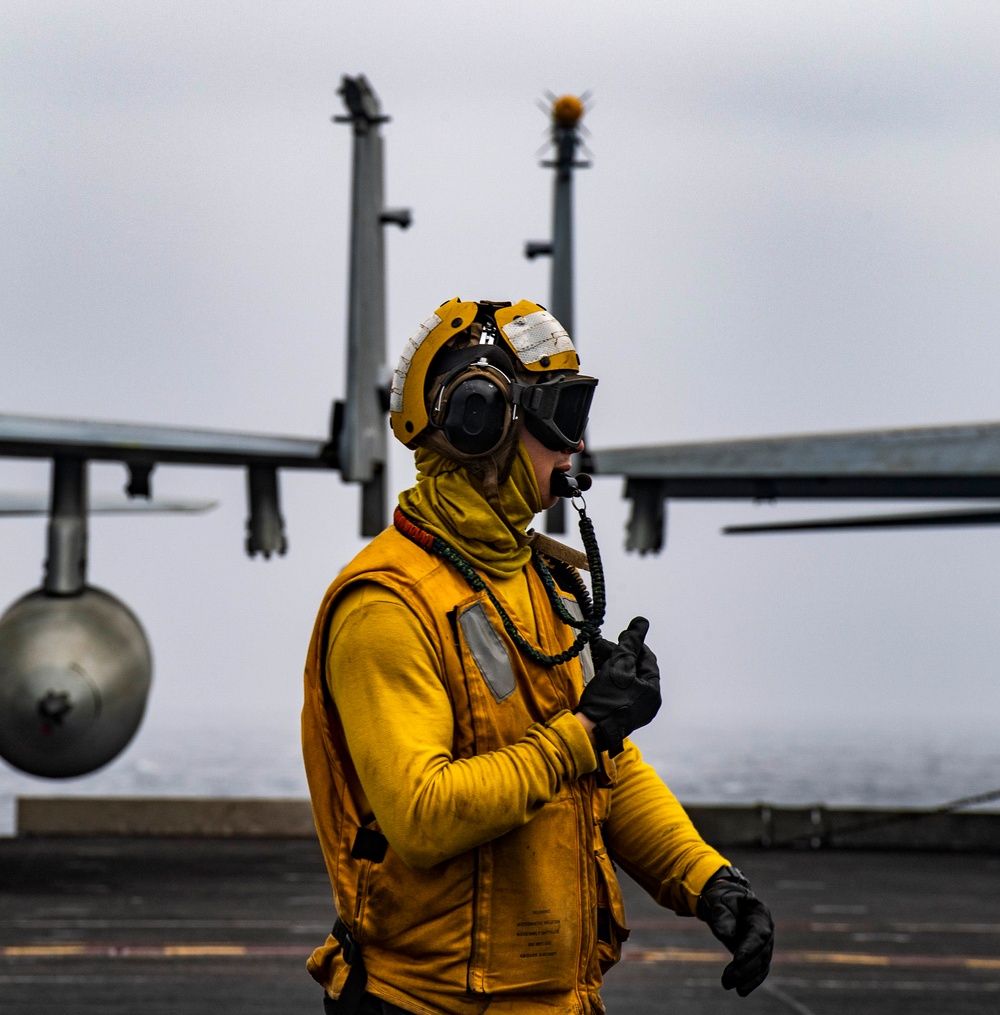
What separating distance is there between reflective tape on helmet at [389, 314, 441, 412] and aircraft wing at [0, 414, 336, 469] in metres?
7.93

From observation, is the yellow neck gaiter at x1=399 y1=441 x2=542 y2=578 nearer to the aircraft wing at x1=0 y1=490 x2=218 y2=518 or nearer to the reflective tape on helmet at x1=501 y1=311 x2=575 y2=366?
the reflective tape on helmet at x1=501 y1=311 x2=575 y2=366

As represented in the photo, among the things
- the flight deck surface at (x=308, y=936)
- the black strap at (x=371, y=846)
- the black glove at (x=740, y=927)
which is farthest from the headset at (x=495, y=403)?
the flight deck surface at (x=308, y=936)

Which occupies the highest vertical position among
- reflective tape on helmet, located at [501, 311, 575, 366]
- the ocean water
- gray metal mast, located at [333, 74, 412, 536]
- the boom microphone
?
gray metal mast, located at [333, 74, 412, 536]

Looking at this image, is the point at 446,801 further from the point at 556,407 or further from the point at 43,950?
the point at 43,950

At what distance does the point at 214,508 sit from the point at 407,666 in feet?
48.0

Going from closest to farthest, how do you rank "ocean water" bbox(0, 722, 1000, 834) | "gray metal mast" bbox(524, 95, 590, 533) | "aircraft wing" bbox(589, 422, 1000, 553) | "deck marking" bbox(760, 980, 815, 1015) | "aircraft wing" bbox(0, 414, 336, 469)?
"deck marking" bbox(760, 980, 815, 1015) < "aircraft wing" bbox(589, 422, 1000, 553) < "aircraft wing" bbox(0, 414, 336, 469) < "gray metal mast" bbox(524, 95, 590, 533) < "ocean water" bbox(0, 722, 1000, 834)

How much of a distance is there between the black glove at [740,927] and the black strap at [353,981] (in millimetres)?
571

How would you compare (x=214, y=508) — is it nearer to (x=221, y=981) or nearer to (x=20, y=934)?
(x=20, y=934)

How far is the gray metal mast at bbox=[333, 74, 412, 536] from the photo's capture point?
37.8 feet

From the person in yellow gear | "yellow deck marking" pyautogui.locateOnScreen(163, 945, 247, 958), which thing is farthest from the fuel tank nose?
the person in yellow gear

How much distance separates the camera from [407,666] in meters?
2.12

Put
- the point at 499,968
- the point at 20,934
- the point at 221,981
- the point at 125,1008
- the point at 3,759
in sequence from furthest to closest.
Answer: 1. the point at 3,759
2. the point at 20,934
3. the point at 221,981
4. the point at 125,1008
5. the point at 499,968

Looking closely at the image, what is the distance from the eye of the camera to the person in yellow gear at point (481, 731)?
2092 mm

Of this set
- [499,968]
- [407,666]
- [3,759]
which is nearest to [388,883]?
[499,968]
